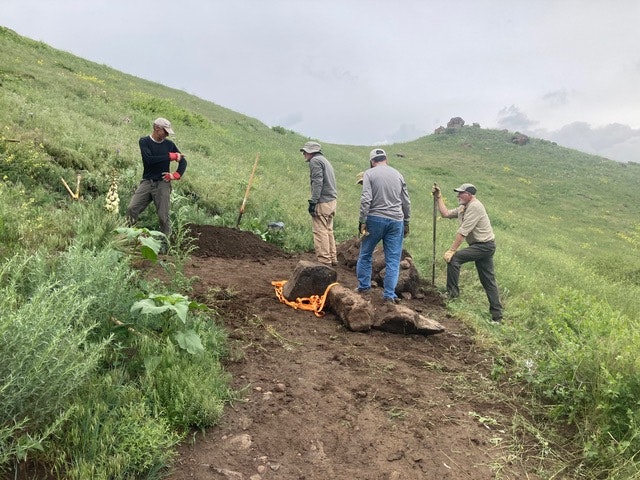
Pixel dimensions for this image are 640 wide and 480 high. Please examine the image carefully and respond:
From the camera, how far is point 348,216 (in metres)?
13.3

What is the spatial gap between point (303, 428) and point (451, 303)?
446 centimetres

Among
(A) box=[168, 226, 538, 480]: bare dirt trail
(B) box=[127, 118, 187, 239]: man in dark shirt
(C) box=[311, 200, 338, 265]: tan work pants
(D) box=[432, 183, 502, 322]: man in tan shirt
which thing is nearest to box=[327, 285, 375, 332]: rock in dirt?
(A) box=[168, 226, 538, 480]: bare dirt trail

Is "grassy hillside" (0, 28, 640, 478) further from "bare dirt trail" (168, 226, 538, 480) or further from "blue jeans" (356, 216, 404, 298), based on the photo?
"blue jeans" (356, 216, 404, 298)

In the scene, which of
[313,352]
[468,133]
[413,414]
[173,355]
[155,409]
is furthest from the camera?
[468,133]

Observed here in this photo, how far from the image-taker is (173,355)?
3307mm

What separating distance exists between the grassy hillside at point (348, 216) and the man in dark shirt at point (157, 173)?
0.39 meters

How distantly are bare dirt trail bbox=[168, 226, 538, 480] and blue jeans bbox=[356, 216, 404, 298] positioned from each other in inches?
44.6

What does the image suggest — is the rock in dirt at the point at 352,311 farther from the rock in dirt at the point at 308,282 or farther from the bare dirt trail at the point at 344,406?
the rock in dirt at the point at 308,282

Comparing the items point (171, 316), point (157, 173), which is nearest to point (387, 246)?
point (157, 173)

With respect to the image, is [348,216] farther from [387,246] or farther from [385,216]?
[385,216]

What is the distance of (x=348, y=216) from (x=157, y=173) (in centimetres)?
718

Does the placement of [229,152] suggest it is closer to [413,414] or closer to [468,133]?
[413,414]

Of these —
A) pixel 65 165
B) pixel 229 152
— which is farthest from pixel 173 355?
pixel 229 152

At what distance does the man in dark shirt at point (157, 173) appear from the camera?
22.4 feet
